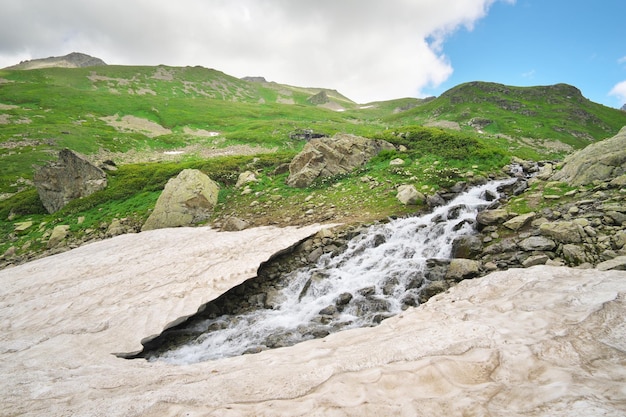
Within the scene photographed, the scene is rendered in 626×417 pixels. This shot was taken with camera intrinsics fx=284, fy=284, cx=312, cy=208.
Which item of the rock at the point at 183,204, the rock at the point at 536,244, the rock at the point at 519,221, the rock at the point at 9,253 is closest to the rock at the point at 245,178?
the rock at the point at 183,204

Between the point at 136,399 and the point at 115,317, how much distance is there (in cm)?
636

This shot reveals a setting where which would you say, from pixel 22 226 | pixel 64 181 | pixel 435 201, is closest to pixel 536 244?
pixel 435 201

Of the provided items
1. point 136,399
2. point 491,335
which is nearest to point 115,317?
point 136,399

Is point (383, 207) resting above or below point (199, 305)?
above

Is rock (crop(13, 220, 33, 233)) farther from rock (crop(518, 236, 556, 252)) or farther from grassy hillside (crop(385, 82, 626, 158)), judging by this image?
grassy hillside (crop(385, 82, 626, 158))

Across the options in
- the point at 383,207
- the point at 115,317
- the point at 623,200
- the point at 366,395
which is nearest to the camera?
the point at 366,395

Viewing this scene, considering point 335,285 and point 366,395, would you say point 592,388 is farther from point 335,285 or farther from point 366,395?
point 335,285

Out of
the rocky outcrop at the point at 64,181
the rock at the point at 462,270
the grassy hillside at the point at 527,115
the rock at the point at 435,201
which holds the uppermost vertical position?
the grassy hillside at the point at 527,115

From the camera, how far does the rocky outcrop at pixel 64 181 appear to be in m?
29.0

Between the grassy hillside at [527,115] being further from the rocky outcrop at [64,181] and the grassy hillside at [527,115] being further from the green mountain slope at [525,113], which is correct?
the rocky outcrop at [64,181]

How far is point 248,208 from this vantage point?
75.5ft

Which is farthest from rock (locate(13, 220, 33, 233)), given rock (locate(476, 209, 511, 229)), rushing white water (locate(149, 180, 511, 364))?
rock (locate(476, 209, 511, 229))

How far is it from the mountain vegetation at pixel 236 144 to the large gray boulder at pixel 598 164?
547 cm

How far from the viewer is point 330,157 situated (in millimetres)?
26688
